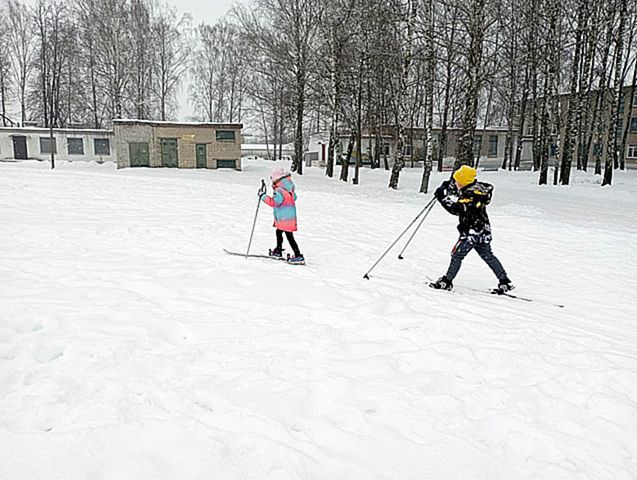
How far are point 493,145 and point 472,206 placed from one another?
44.2 metres

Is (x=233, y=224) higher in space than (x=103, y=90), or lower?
lower

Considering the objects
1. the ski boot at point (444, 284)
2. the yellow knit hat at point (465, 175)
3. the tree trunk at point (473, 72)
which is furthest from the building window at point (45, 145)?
the yellow knit hat at point (465, 175)

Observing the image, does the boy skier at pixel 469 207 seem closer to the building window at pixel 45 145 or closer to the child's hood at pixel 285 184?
the child's hood at pixel 285 184

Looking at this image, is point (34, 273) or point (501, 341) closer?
point (501, 341)

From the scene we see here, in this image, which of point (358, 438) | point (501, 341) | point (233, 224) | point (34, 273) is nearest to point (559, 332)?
point (501, 341)

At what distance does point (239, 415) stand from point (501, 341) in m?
2.60

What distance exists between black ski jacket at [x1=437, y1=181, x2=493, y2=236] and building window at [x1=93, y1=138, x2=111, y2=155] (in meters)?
37.6

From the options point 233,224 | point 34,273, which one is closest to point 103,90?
point 233,224

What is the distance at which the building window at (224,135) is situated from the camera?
107ft

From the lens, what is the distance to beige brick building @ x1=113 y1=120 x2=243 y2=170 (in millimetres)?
31266

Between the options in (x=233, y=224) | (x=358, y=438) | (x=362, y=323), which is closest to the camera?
(x=358, y=438)

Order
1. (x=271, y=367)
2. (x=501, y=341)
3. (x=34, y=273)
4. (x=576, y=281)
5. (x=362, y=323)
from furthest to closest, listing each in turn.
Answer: (x=576, y=281) → (x=34, y=273) → (x=362, y=323) → (x=501, y=341) → (x=271, y=367)

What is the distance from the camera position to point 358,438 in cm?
294

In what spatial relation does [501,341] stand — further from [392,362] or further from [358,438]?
[358,438]
